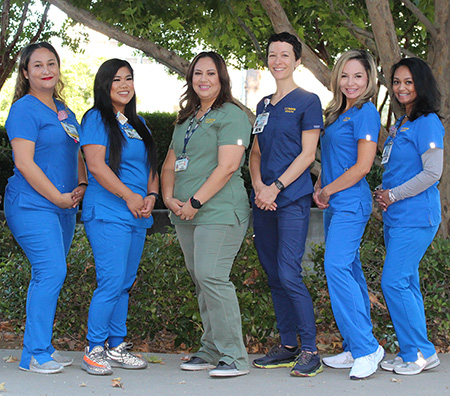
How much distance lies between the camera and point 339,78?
14.3ft

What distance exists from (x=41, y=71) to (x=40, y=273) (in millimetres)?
1371

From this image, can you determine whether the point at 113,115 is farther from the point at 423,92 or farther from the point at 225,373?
the point at 423,92

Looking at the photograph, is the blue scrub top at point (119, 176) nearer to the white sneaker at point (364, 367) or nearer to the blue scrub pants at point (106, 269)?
the blue scrub pants at point (106, 269)

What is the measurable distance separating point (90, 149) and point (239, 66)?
24.2ft

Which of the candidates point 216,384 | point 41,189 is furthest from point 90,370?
point 41,189

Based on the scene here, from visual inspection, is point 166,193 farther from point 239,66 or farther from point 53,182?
point 239,66

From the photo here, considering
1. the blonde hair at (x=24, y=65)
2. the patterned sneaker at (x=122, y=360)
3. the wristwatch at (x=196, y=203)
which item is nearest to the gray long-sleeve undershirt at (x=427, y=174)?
the wristwatch at (x=196, y=203)

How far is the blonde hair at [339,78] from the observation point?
431cm

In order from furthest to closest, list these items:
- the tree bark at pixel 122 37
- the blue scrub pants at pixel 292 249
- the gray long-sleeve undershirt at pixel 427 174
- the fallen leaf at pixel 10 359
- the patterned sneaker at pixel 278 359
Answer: the tree bark at pixel 122 37 < the fallen leaf at pixel 10 359 < the patterned sneaker at pixel 278 359 < the blue scrub pants at pixel 292 249 < the gray long-sleeve undershirt at pixel 427 174

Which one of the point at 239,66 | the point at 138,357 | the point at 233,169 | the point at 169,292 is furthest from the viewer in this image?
the point at 239,66

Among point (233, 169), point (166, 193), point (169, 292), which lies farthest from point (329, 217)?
point (169, 292)

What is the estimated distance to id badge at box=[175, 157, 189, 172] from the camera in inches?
170

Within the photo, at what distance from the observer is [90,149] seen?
4.24 m

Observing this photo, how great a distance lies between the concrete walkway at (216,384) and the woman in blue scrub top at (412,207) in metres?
0.22
